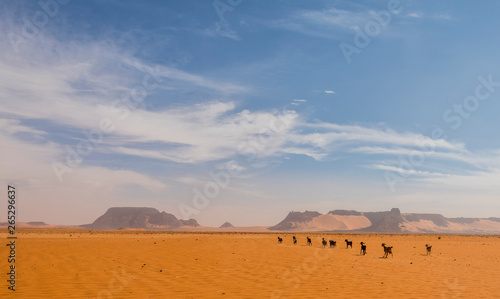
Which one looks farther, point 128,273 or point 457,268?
point 457,268

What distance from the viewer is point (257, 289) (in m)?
13.2

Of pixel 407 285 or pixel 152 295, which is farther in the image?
pixel 407 285

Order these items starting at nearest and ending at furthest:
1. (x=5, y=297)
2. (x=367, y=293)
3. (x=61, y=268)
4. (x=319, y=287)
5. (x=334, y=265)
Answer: (x=5, y=297) < (x=367, y=293) < (x=319, y=287) < (x=61, y=268) < (x=334, y=265)

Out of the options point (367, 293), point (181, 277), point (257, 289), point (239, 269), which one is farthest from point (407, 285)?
point (181, 277)

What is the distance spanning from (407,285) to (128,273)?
37.7 ft

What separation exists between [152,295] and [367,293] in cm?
718

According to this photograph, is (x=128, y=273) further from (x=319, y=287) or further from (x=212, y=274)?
(x=319, y=287)

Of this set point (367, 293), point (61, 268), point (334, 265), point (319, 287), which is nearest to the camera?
point (367, 293)

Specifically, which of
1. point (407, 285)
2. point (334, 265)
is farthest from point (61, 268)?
point (407, 285)

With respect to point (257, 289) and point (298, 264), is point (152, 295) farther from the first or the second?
point (298, 264)

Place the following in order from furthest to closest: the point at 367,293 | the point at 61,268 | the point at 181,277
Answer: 1. the point at 61,268
2. the point at 181,277
3. the point at 367,293

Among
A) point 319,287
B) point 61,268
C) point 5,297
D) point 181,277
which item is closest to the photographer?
point 5,297

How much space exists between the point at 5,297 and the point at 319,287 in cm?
1023

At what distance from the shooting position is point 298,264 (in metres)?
20.2
